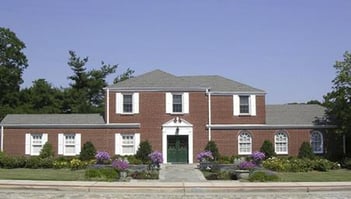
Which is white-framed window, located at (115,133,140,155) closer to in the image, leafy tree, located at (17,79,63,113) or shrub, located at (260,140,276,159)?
shrub, located at (260,140,276,159)

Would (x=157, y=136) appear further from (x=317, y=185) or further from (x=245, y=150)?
(x=317, y=185)

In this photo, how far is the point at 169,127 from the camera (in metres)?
42.1

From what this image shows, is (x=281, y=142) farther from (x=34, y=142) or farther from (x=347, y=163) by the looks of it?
(x=34, y=142)

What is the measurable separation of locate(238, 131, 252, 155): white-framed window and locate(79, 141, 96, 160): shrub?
11.9m

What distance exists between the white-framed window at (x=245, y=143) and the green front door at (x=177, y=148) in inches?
175

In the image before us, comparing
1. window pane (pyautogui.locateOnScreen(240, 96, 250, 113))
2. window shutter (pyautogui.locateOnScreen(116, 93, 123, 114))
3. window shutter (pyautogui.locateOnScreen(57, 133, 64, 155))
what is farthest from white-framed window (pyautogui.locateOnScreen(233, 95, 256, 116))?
window shutter (pyautogui.locateOnScreen(57, 133, 64, 155))

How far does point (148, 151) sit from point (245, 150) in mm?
8042

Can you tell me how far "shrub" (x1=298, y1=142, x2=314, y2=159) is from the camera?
4109cm

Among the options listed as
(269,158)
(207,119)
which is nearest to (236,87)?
(207,119)

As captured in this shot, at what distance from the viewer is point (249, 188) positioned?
22.0m

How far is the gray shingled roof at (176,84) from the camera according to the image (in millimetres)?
42375

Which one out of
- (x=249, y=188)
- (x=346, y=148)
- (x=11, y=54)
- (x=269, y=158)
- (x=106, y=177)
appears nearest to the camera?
(x=249, y=188)

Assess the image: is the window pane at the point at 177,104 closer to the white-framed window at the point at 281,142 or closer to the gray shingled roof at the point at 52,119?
the gray shingled roof at the point at 52,119

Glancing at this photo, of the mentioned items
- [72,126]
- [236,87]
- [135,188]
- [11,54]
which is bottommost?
[135,188]
